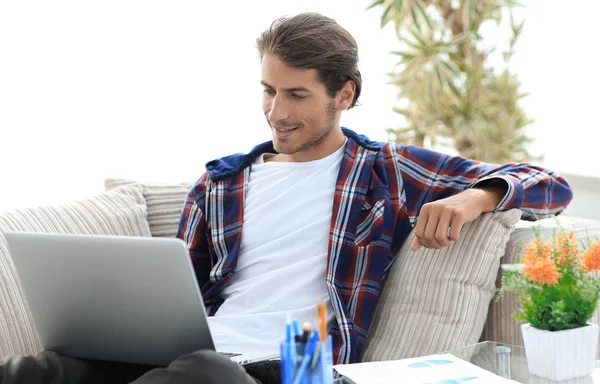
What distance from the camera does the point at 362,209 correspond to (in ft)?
6.40

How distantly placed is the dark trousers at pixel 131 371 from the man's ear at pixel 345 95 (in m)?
0.81

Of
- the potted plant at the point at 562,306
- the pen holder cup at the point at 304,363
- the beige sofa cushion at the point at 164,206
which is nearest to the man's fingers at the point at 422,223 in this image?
the potted plant at the point at 562,306

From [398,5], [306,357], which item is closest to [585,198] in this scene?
[398,5]

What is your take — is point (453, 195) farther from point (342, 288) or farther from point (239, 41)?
point (239, 41)

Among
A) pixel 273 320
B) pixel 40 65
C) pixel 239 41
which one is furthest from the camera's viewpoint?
pixel 239 41

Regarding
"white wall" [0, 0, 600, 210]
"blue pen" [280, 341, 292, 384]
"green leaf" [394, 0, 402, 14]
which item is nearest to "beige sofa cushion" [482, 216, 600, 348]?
"blue pen" [280, 341, 292, 384]

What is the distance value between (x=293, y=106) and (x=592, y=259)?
3.00 feet

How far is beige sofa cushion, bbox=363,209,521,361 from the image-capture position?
182cm

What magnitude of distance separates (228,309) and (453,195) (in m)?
0.61

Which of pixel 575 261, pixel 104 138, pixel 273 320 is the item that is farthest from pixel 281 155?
pixel 104 138

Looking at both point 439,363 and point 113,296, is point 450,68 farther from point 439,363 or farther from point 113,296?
point 113,296

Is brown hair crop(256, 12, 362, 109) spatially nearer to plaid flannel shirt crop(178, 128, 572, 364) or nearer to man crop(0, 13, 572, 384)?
man crop(0, 13, 572, 384)

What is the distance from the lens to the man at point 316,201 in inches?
72.3

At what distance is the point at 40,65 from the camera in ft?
11.0
